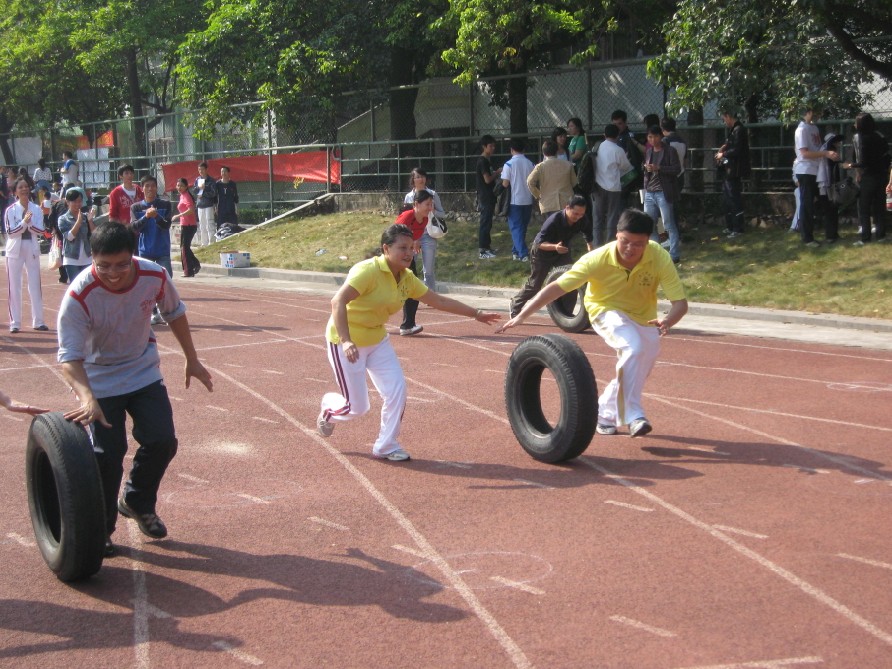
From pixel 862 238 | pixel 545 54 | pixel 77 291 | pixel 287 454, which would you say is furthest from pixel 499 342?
pixel 545 54

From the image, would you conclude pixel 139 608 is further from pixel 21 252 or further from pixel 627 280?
pixel 21 252

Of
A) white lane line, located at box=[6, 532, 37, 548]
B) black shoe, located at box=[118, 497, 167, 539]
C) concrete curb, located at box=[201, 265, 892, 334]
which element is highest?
concrete curb, located at box=[201, 265, 892, 334]

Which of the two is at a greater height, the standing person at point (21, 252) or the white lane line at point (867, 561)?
the standing person at point (21, 252)

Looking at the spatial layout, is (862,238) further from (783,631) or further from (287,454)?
(783,631)

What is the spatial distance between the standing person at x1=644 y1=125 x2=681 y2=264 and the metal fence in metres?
2.01

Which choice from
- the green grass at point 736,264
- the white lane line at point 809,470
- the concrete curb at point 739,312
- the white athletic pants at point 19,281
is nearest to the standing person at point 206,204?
the green grass at point 736,264

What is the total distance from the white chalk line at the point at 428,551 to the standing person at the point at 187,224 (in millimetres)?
12318

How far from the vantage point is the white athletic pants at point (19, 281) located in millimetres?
14852

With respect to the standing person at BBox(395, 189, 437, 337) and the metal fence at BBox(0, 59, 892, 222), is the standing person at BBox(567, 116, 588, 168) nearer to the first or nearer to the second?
the metal fence at BBox(0, 59, 892, 222)

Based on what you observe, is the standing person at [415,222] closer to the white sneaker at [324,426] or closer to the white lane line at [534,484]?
the white sneaker at [324,426]

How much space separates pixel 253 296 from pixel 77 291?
13394 mm

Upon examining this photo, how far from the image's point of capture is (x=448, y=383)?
1070 centimetres

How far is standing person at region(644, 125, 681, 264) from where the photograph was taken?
17.6m

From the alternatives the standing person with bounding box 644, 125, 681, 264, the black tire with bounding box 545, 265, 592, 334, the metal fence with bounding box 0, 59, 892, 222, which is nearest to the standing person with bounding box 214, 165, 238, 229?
the metal fence with bounding box 0, 59, 892, 222
